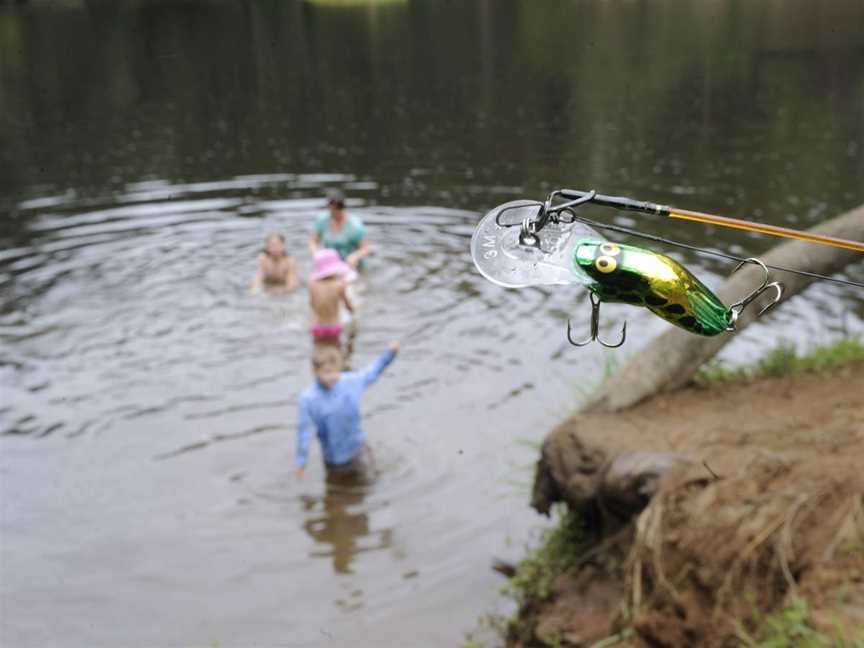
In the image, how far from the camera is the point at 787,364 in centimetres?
734

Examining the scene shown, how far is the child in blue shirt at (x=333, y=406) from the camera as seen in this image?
8180 millimetres

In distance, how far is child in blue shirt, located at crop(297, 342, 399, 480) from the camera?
8180 mm

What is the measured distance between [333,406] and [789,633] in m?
4.65

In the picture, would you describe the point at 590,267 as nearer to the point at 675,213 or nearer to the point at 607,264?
the point at 607,264

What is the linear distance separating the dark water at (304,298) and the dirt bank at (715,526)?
4.56 ft

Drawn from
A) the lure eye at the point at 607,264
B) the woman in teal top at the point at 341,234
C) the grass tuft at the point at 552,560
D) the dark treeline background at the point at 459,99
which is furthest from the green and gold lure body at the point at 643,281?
the dark treeline background at the point at 459,99

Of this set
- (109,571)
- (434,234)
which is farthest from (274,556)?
(434,234)

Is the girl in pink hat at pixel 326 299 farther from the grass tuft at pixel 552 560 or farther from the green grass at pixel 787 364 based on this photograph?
the grass tuft at pixel 552 560

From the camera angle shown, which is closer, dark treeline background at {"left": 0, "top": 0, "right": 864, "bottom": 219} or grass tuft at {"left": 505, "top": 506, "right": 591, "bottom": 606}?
grass tuft at {"left": 505, "top": 506, "right": 591, "bottom": 606}

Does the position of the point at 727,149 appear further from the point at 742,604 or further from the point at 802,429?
the point at 742,604

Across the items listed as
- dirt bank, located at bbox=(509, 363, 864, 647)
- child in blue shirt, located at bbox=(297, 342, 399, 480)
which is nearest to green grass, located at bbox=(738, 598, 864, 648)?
dirt bank, located at bbox=(509, 363, 864, 647)

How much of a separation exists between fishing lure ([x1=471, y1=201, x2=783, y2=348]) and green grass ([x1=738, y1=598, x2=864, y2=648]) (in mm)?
1540

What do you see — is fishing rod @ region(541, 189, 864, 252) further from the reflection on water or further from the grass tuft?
the reflection on water

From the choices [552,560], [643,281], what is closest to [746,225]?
[643,281]
